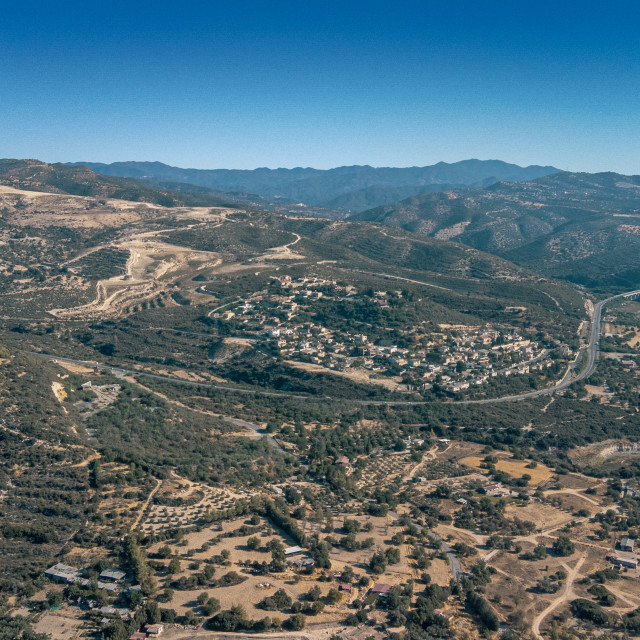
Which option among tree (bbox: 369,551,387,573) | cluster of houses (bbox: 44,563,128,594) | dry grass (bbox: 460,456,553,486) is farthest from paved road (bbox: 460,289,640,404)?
Answer: cluster of houses (bbox: 44,563,128,594)

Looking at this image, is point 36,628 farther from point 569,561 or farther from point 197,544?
point 569,561

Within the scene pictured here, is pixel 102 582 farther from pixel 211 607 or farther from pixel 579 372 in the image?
pixel 579 372

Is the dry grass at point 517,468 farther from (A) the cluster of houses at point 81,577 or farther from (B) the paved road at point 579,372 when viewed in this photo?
(A) the cluster of houses at point 81,577

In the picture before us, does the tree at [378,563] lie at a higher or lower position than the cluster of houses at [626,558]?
higher

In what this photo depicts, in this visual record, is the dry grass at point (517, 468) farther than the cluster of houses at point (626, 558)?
Yes

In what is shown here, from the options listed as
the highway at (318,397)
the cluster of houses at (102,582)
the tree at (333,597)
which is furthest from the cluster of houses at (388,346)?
the cluster of houses at (102,582)

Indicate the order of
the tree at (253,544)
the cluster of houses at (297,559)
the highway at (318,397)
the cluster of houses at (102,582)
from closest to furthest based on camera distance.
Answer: the cluster of houses at (102,582)
the cluster of houses at (297,559)
the tree at (253,544)
the highway at (318,397)

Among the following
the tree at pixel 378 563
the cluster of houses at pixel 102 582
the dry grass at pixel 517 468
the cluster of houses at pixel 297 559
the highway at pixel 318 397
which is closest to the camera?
the cluster of houses at pixel 102 582

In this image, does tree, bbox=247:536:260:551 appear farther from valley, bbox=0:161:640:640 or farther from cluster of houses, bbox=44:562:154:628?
cluster of houses, bbox=44:562:154:628

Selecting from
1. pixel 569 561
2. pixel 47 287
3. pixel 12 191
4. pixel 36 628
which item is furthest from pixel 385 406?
pixel 12 191
